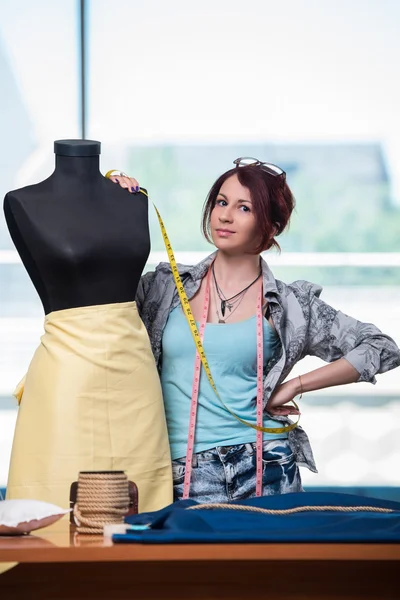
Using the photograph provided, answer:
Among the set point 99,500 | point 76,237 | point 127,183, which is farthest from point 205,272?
point 99,500

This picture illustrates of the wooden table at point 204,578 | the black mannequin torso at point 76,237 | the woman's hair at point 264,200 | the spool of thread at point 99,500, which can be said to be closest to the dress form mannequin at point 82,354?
the black mannequin torso at point 76,237

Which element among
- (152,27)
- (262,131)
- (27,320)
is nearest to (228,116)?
(262,131)

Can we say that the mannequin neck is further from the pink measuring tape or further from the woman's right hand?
the pink measuring tape

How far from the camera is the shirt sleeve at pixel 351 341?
312 cm

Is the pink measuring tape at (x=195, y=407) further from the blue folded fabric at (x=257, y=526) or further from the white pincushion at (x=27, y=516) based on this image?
the white pincushion at (x=27, y=516)

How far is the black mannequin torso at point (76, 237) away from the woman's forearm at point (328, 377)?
0.60m

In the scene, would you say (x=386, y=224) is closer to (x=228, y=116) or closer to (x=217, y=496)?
(x=228, y=116)

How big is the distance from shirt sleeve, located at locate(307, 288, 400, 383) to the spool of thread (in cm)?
117

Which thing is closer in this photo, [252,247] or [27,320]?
[252,247]

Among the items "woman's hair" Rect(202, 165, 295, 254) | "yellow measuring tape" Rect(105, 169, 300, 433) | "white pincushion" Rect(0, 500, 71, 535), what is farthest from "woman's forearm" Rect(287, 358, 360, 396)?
"white pincushion" Rect(0, 500, 71, 535)

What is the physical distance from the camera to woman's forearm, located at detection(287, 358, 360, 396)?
10.2ft

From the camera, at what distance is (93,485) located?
2117 millimetres

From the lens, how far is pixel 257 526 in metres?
2.04

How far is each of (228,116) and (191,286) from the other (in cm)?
259
